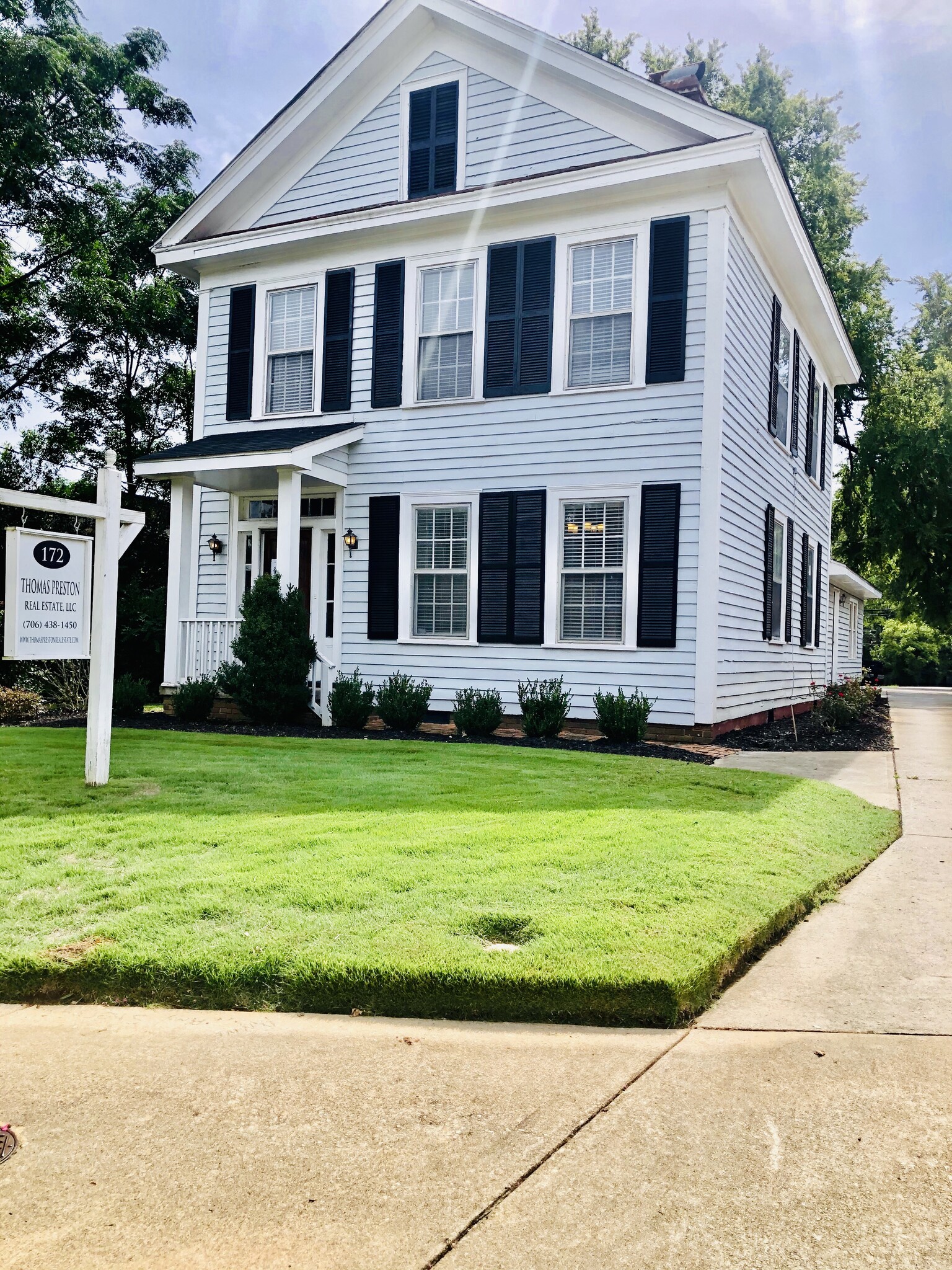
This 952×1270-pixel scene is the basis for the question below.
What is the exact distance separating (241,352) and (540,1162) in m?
12.8

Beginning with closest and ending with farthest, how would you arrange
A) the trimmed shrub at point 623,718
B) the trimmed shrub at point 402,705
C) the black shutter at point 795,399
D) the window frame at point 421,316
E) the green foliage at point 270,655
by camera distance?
the trimmed shrub at point 623,718
the trimmed shrub at point 402,705
the green foliage at point 270,655
the window frame at point 421,316
the black shutter at point 795,399

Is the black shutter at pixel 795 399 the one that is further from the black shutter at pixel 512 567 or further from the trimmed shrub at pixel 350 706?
the trimmed shrub at pixel 350 706

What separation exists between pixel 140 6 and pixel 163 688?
636 inches

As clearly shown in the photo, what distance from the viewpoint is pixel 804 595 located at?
16.7 meters

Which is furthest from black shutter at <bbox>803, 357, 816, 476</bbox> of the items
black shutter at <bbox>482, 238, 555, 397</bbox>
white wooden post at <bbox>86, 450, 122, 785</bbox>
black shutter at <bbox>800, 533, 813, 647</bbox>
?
white wooden post at <bbox>86, 450, 122, 785</bbox>

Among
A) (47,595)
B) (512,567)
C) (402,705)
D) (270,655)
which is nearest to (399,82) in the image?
(512,567)

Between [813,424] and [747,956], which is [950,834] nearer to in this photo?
[747,956]

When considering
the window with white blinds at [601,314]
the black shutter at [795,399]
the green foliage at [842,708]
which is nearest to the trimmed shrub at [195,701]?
the window with white blinds at [601,314]

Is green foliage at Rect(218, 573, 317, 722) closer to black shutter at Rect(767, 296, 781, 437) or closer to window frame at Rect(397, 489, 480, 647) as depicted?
window frame at Rect(397, 489, 480, 647)

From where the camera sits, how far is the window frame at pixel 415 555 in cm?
1222

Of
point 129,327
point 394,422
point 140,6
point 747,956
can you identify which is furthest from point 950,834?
point 140,6

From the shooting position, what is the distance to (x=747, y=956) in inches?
162

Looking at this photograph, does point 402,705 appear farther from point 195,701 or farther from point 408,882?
point 408,882

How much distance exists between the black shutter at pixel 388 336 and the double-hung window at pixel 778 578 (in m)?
5.55
